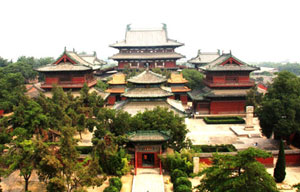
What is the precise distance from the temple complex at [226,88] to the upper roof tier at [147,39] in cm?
1970

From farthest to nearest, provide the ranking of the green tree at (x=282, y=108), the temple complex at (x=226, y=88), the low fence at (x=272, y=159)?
the temple complex at (x=226, y=88) → the green tree at (x=282, y=108) → the low fence at (x=272, y=159)

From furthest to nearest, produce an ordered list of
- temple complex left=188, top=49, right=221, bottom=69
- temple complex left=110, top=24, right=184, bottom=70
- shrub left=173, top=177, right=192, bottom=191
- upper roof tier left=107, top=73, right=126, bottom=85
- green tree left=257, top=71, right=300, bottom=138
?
1. temple complex left=188, top=49, right=221, bottom=69
2. temple complex left=110, top=24, right=184, bottom=70
3. upper roof tier left=107, top=73, right=126, bottom=85
4. green tree left=257, top=71, right=300, bottom=138
5. shrub left=173, top=177, right=192, bottom=191

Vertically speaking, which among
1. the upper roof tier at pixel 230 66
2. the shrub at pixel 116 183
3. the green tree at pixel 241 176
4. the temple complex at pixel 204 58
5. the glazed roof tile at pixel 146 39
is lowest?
the shrub at pixel 116 183

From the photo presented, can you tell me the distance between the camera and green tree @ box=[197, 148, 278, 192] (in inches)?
496

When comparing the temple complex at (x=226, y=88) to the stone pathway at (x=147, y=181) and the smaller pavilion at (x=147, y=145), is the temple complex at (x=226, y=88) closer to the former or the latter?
the smaller pavilion at (x=147, y=145)

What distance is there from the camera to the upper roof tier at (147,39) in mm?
60469

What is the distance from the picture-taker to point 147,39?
62438mm

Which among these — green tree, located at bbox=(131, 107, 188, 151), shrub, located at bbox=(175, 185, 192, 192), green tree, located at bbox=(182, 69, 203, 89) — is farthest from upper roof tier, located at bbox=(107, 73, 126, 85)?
shrub, located at bbox=(175, 185, 192, 192)

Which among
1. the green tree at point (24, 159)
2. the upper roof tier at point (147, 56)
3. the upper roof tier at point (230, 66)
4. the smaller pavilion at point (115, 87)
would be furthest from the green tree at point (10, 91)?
the upper roof tier at point (230, 66)

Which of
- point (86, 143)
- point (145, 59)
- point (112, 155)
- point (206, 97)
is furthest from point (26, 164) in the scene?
point (145, 59)

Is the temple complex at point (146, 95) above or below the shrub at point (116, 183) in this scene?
above

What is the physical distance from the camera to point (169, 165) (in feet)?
74.3

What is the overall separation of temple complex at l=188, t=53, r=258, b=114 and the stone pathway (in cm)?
2061

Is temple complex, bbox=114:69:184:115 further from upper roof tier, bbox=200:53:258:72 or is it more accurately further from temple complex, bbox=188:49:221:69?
temple complex, bbox=188:49:221:69
